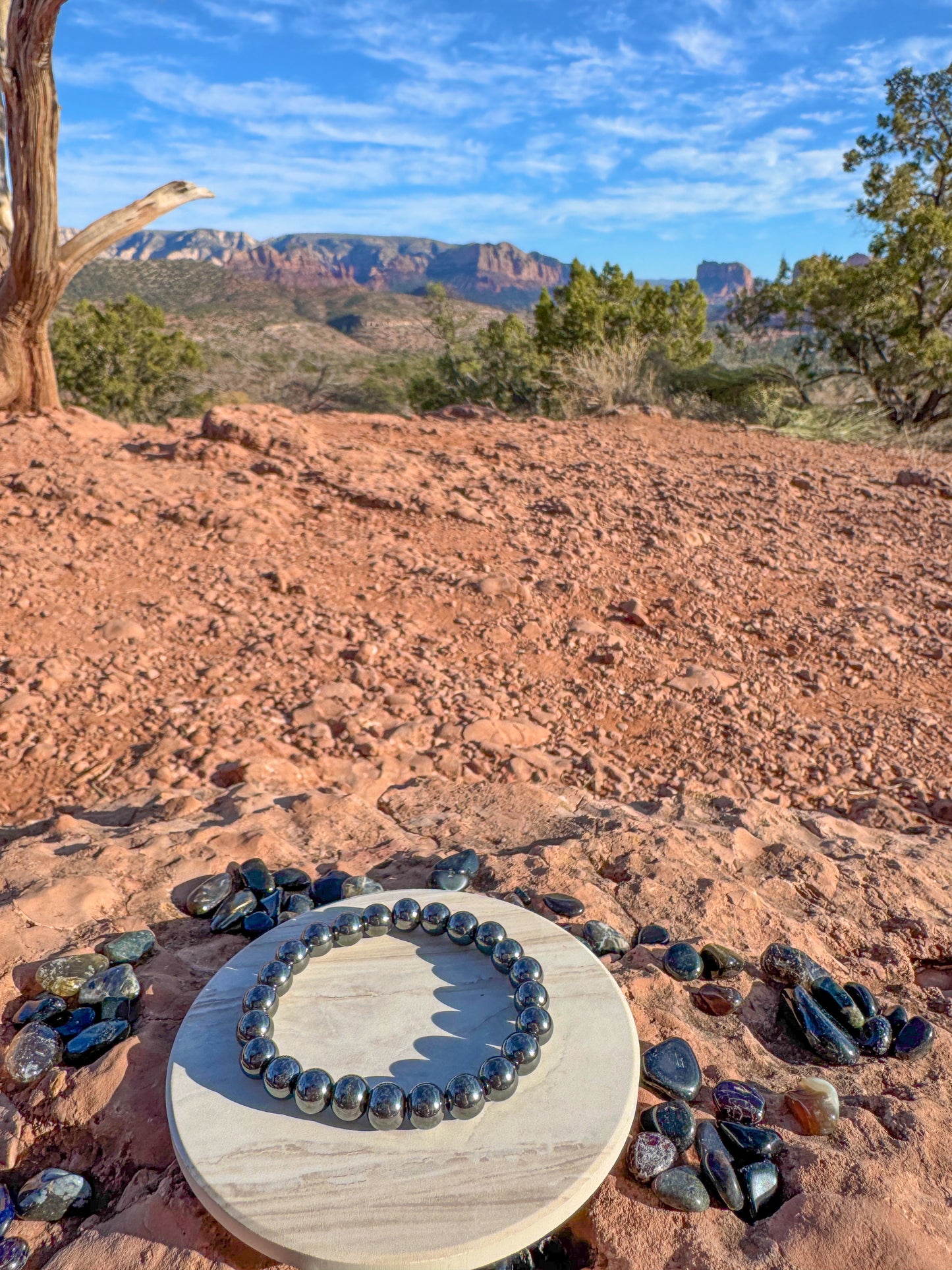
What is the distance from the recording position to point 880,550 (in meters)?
4.33

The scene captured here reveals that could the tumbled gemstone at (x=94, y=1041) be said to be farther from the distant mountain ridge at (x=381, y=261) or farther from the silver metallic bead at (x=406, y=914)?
the distant mountain ridge at (x=381, y=261)

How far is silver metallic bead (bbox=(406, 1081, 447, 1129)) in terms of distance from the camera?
121 cm

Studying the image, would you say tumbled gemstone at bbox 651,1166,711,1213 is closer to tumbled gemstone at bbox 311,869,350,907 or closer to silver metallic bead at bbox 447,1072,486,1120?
silver metallic bead at bbox 447,1072,486,1120

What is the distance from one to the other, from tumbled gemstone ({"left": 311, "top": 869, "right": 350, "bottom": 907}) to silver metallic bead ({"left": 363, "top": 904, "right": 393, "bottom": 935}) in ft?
0.63

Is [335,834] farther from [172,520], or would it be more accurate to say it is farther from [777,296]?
[777,296]

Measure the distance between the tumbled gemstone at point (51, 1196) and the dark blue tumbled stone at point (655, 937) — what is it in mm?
1106

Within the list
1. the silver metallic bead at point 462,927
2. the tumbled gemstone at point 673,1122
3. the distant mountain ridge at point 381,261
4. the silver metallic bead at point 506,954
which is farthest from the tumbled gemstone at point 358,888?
the distant mountain ridge at point 381,261

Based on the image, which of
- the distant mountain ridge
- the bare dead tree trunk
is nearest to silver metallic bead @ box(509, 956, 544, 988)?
the bare dead tree trunk

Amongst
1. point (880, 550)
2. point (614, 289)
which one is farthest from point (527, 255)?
point (880, 550)

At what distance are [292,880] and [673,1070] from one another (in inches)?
36.0

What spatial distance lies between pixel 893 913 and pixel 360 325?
127ft

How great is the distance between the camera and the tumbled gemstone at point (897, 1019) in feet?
5.09

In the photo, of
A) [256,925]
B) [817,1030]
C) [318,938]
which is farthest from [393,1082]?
[817,1030]

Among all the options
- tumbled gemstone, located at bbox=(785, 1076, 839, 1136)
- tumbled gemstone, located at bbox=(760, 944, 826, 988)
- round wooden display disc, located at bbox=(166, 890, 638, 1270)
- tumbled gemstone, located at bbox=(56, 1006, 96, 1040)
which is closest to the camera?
round wooden display disc, located at bbox=(166, 890, 638, 1270)
